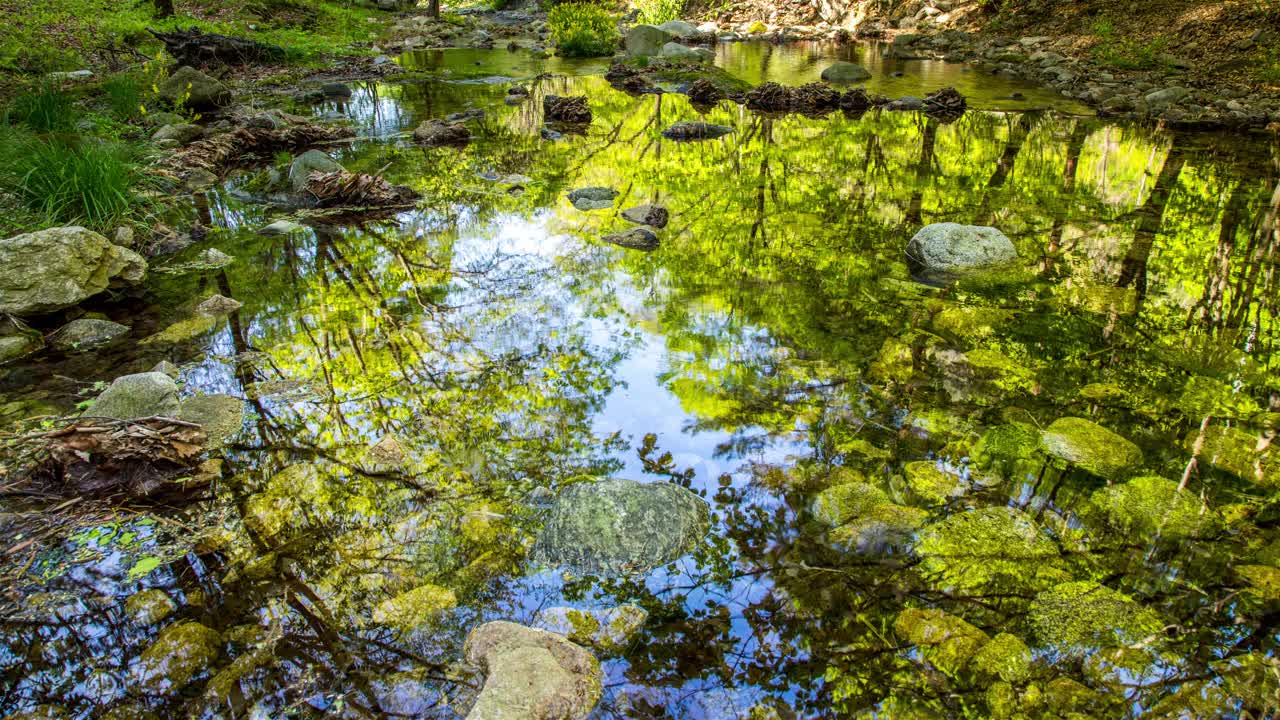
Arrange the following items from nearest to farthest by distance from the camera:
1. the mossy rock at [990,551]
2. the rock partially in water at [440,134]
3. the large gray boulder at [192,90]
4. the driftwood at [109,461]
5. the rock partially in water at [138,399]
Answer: the mossy rock at [990,551]
the driftwood at [109,461]
the rock partially in water at [138,399]
the rock partially in water at [440,134]
the large gray boulder at [192,90]

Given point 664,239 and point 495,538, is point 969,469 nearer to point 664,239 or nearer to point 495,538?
point 495,538

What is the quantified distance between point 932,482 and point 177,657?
113 inches

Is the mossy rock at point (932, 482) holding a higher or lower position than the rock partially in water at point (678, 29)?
lower

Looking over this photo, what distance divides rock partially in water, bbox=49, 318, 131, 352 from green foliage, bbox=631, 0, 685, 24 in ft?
69.5

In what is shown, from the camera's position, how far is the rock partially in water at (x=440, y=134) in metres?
8.83

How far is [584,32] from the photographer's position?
16.7m

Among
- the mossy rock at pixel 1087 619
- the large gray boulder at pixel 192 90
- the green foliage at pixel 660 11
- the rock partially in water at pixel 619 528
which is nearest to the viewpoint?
the mossy rock at pixel 1087 619

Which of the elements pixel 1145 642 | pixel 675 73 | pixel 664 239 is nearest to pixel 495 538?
pixel 1145 642

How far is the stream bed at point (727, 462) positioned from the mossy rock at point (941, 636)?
0.5 inches

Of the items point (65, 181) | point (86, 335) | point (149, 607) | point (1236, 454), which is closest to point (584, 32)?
point (65, 181)

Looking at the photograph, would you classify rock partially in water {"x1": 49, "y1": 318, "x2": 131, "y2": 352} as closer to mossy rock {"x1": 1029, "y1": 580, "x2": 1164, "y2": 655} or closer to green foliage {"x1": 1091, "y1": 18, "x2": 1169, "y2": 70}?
mossy rock {"x1": 1029, "y1": 580, "x2": 1164, "y2": 655}

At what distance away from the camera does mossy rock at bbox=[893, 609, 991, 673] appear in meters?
2.16

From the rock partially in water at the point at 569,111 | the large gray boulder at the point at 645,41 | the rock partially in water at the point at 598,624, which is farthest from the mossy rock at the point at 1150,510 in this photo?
the large gray boulder at the point at 645,41

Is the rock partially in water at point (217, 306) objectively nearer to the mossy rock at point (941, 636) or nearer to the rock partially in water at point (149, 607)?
the rock partially in water at point (149, 607)
